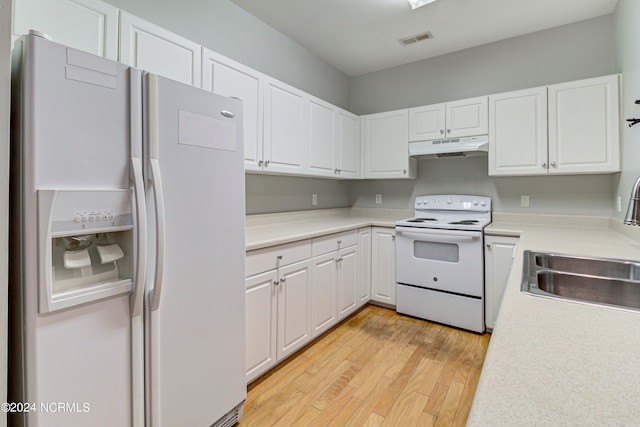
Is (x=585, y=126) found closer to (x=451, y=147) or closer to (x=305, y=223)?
(x=451, y=147)

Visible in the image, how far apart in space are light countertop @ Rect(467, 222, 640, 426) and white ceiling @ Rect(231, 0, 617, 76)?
2.46 m

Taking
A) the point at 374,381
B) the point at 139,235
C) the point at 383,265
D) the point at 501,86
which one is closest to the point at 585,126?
the point at 501,86

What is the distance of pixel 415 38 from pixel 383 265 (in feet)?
7.13

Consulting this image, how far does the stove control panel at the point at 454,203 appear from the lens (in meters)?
3.02

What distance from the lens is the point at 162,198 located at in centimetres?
118

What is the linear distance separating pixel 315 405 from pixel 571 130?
9.00 ft

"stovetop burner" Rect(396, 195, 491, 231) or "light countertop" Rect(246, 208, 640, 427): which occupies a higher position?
"stovetop burner" Rect(396, 195, 491, 231)

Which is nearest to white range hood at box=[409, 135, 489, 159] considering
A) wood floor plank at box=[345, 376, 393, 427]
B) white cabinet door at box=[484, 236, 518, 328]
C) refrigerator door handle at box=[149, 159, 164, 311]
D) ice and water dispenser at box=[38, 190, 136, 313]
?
white cabinet door at box=[484, 236, 518, 328]

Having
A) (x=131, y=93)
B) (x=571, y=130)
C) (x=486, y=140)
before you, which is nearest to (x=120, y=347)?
(x=131, y=93)

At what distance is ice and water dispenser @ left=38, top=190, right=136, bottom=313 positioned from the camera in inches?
36.9

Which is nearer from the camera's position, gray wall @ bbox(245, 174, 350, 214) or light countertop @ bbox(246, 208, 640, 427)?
light countertop @ bbox(246, 208, 640, 427)

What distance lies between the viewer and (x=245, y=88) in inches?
82.9

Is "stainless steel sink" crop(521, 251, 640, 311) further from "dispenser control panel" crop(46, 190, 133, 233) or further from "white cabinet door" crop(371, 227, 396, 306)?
"white cabinet door" crop(371, 227, 396, 306)

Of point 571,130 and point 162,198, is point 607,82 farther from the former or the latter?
point 162,198
